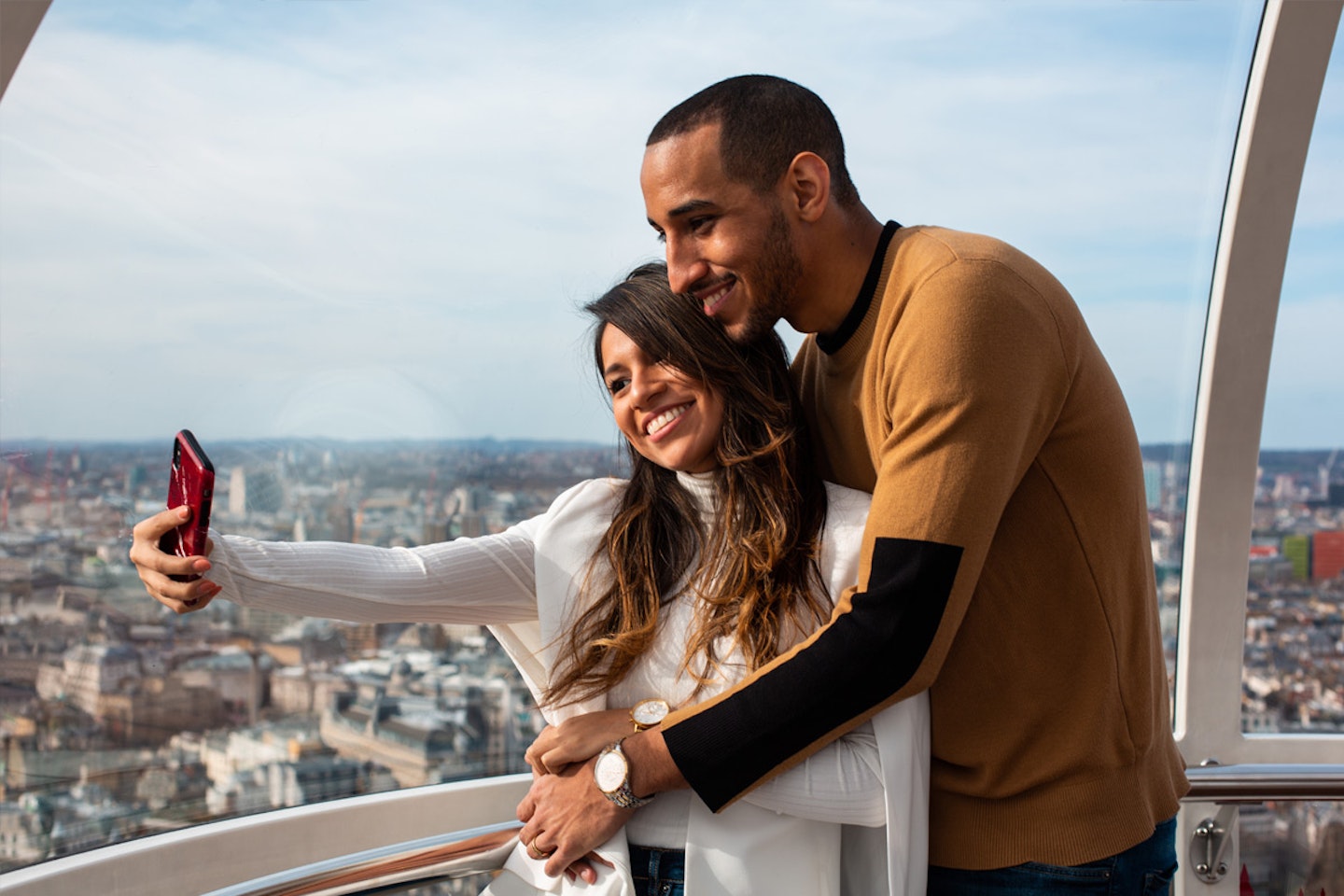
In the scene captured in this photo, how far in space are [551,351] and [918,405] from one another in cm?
138

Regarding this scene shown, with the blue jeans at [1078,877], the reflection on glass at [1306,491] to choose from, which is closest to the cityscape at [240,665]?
the reflection on glass at [1306,491]

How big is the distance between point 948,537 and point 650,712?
0.60m

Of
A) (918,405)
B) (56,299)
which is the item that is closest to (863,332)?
(918,405)

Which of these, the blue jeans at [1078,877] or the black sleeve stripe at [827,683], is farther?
the blue jeans at [1078,877]

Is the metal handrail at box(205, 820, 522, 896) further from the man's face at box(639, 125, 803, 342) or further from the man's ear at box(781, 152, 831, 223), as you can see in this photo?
the man's ear at box(781, 152, 831, 223)

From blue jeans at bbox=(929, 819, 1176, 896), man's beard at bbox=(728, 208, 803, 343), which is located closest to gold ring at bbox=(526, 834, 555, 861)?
blue jeans at bbox=(929, 819, 1176, 896)

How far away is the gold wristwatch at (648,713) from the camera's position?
6.15ft

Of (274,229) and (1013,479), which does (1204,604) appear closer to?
(1013,479)

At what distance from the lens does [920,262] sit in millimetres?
1839

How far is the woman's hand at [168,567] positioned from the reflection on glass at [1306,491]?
3054 millimetres

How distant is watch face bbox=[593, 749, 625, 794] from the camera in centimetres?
180

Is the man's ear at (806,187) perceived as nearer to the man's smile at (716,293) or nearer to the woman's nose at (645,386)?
the man's smile at (716,293)

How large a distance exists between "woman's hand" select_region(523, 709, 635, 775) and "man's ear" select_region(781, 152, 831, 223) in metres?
0.96

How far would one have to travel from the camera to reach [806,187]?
2.00m
